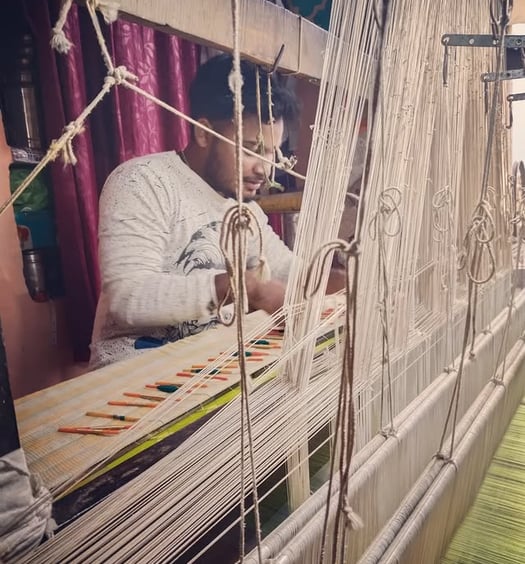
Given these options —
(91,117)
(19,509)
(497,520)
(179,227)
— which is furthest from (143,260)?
(497,520)

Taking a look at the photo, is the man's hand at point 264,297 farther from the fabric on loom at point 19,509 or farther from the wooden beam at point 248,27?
the fabric on loom at point 19,509

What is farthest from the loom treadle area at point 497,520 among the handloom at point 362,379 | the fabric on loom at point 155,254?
the fabric on loom at point 155,254

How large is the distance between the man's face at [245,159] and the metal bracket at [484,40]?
0.61m

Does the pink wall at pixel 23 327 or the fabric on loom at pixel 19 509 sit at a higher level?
the pink wall at pixel 23 327

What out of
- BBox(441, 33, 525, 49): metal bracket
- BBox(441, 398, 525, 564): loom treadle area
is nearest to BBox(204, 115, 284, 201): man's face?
BBox(441, 33, 525, 49): metal bracket

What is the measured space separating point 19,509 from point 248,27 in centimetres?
100

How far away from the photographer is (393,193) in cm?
107

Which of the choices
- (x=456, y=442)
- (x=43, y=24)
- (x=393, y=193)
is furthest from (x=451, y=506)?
(x=43, y=24)

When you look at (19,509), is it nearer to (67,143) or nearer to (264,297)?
(67,143)

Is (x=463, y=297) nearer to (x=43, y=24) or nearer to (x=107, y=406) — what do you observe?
(x=107, y=406)

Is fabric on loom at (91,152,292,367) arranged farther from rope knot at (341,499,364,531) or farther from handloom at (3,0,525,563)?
rope knot at (341,499,364,531)

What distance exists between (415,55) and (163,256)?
0.78 metres

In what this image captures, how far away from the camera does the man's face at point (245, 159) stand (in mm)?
1430

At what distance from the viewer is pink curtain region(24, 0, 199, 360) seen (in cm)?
97
